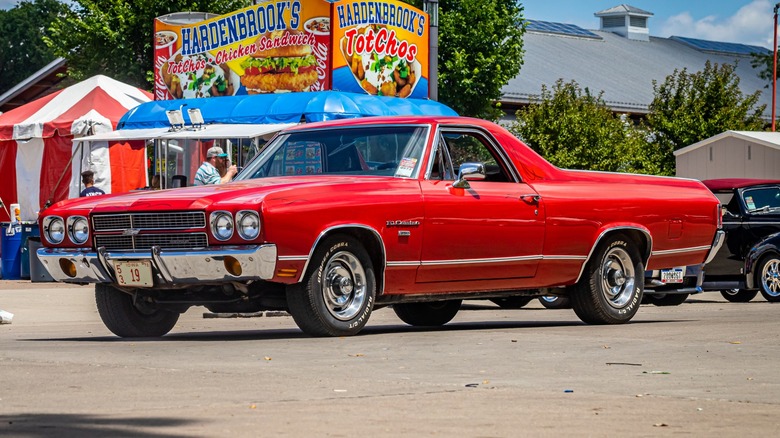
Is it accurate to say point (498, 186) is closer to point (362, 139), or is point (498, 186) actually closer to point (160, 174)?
point (362, 139)

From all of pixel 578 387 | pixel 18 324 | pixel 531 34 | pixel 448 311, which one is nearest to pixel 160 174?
pixel 18 324

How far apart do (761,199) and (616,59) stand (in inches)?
2121

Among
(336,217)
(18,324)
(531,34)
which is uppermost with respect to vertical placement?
(531,34)

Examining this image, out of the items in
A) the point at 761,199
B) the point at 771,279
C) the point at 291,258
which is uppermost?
the point at 761,199

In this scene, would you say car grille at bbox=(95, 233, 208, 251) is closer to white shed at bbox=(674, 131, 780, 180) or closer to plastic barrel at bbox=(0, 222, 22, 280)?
plastic barrel at bbox=(0, 222, 22, 280)

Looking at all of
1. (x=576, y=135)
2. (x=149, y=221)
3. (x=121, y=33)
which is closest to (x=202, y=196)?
(x=149, y=221)

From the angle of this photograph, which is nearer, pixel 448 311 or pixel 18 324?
pixel 448 311

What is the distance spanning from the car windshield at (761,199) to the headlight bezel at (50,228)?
11.1m

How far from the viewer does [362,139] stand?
37.0 feet

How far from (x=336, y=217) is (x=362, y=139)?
126cm

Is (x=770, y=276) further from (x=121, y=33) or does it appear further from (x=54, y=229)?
(x=121, y=33)

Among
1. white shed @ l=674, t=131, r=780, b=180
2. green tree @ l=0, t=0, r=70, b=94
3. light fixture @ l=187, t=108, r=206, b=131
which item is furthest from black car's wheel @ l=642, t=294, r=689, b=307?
green tree @ l=0, t=0, r=70, b=94

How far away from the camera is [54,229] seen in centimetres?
1084

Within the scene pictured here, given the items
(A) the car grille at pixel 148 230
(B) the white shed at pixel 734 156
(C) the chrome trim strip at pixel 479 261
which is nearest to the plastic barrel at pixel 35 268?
(A) the car grille at pixel 148 230
